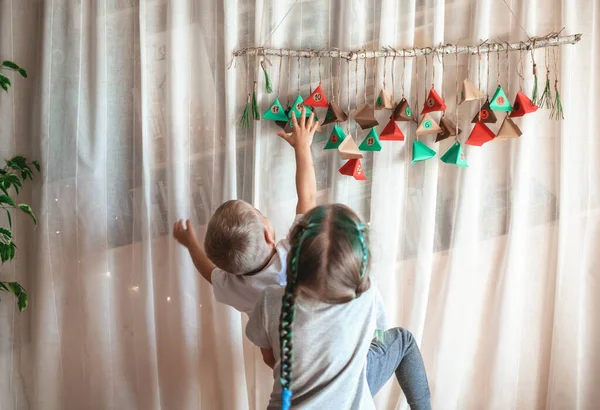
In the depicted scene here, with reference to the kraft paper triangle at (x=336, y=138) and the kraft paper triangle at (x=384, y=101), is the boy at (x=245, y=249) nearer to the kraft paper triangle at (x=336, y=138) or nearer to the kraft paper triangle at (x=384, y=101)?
the kraft paper triangle at (x=336, y=138)

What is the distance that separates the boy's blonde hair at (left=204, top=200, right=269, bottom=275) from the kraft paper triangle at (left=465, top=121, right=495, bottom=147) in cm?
74

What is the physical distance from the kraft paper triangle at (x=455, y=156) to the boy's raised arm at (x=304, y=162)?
0.41m

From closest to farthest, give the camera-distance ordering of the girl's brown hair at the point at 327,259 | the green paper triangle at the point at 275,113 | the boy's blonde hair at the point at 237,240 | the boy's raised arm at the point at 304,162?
the girl's brown hair at the point at 327,259 → the boy's blonde hair at the point at 237,240 → the boy's raised arm at the point at 304,162 → the green paper triangle at the point at 275,113

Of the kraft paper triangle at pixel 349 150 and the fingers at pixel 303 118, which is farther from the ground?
the fingers at pixel 303 118

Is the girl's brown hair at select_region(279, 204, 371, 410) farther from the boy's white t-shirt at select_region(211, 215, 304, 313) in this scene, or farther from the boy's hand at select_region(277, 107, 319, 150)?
the boy's hand at select_region(277, 107, 319, 150)

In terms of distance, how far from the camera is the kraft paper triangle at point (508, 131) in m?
1.69

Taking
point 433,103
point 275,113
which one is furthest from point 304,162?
point 433,103

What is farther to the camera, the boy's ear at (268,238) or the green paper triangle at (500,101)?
the green paper triangle at (500,101)

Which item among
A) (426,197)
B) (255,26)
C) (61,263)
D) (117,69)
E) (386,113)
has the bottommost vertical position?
(61,263)

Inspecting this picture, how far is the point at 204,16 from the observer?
1.81 metres

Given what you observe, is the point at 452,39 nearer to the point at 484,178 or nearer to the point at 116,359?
the point at 484,178

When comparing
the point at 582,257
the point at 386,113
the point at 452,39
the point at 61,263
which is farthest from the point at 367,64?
the point at 61,263

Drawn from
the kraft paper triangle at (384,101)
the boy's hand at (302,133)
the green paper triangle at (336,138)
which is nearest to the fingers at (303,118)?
the boy's hand at (302,133)

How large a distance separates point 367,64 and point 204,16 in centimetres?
55
